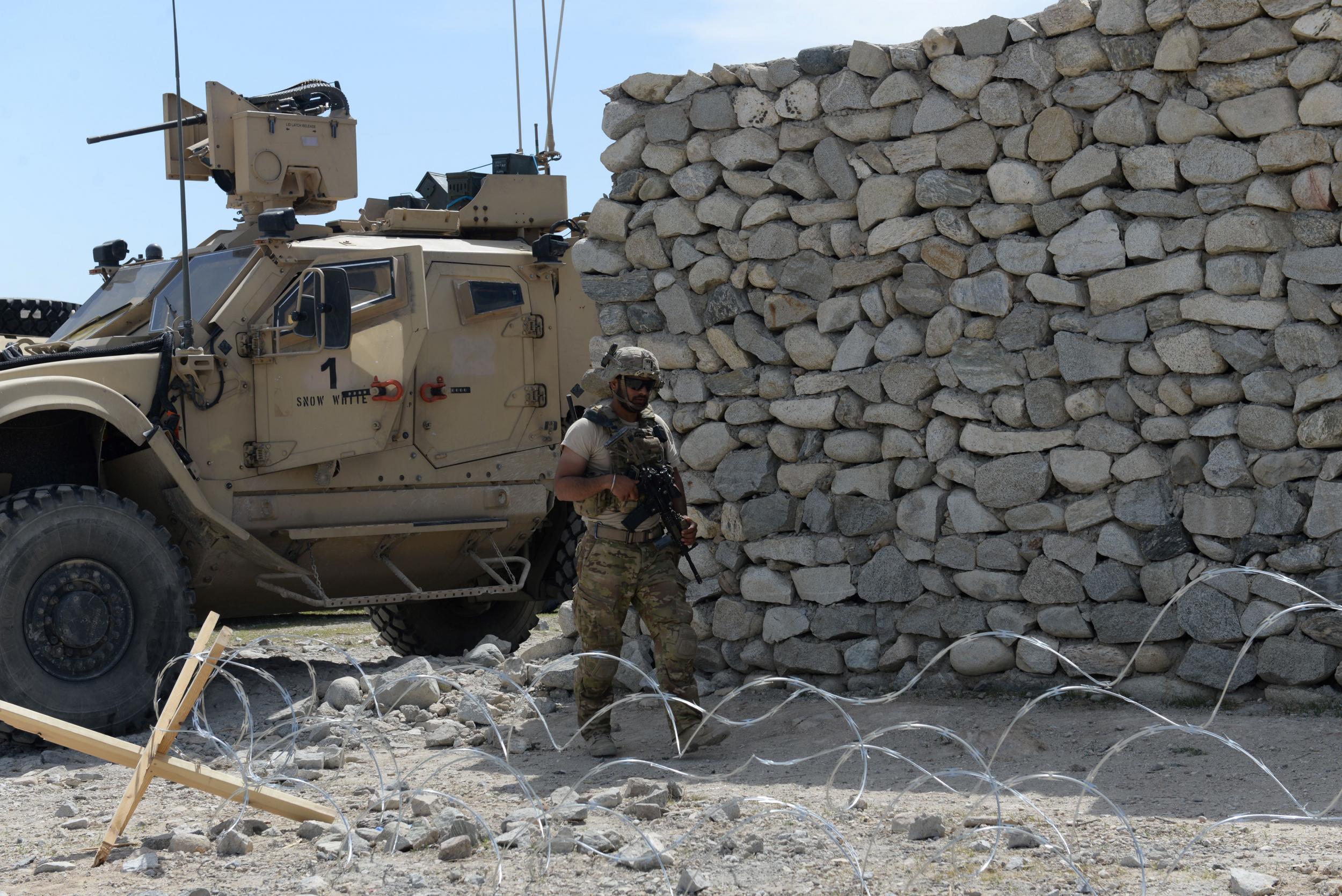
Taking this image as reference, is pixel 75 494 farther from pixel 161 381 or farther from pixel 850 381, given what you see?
pixel 850 381

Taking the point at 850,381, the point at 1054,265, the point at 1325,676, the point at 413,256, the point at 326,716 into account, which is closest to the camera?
the point at 1325,676

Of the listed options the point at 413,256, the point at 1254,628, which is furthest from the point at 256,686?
the point at 1254,628

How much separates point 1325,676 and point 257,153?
6004 millimetres

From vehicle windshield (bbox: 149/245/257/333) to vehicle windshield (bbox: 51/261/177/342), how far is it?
165mm

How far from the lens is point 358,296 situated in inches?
293

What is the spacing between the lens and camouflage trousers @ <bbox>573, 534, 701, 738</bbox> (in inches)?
213

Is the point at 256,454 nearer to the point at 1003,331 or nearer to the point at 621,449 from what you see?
the point at 621,449

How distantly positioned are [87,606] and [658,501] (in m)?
2.69

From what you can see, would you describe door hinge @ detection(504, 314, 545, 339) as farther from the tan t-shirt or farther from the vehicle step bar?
the tan t-shirt

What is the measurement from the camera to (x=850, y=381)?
6090 millimetres

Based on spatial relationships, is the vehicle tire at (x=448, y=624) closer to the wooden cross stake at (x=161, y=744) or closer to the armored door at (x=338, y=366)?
the armored door at (x=338, y=366)

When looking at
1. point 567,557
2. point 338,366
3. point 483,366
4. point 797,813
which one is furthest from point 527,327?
point 797,813

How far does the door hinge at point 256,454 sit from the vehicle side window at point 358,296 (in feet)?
1.67

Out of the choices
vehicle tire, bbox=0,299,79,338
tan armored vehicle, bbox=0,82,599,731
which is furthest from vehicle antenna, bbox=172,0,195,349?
vehicle tire, bbox=0,299,79,338
